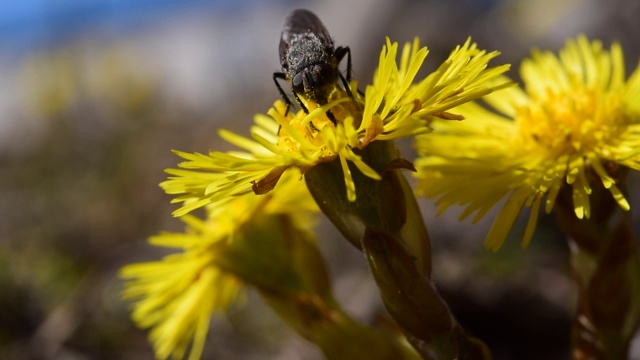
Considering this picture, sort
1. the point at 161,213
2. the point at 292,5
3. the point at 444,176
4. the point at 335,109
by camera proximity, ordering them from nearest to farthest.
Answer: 1. the point at 335,109
2. the point at 444,176
3. the point at 161,213
4. the point at 292,5

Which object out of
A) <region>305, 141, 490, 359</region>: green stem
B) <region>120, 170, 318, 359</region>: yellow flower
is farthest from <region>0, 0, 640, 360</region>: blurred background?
<region>305, 141, 490, 359</region>: green stem

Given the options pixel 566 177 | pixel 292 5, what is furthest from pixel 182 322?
pixel 292 5

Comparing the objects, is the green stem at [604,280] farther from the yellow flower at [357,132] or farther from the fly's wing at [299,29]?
the fly's wing at [299,29]

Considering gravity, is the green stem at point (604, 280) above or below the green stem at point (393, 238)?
below

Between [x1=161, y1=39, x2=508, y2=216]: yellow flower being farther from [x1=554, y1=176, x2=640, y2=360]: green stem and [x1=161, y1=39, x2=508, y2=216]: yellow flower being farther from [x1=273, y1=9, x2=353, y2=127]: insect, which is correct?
[x1=554, y1=176, x2=640, y2=360]: green stem

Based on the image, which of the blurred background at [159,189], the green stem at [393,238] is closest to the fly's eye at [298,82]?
the green stem at [393,238]

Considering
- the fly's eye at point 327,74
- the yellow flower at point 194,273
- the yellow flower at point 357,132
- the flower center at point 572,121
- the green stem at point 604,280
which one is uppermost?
the fly's eye at point 327,74

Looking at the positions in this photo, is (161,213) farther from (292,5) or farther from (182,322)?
(292,5)
